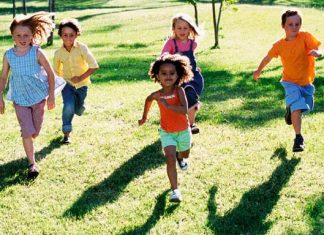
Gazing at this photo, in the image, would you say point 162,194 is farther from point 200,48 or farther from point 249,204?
point 200,48

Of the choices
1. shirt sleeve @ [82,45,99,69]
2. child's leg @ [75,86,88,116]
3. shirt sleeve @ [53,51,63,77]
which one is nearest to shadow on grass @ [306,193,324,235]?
shirt sleeve @ [82,45,99,69]

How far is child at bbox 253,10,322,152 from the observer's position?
7027mm

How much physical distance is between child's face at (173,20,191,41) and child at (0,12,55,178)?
71.3 inches

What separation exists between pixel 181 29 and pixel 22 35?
7.44ft

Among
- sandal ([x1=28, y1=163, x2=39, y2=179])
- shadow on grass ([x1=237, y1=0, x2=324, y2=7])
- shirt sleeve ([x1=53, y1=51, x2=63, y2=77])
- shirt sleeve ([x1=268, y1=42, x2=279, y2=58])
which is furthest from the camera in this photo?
shadow on grass ([x1=237, y1=0, x2=324, y2=7])

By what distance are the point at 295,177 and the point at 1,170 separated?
3.83 meters

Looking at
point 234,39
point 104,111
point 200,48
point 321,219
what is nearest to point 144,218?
point 321,219

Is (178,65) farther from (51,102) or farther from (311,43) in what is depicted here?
(311,43)

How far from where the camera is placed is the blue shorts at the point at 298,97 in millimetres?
7070

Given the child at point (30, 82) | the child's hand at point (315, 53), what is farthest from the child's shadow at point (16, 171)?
the child's hand at point (315, 53)

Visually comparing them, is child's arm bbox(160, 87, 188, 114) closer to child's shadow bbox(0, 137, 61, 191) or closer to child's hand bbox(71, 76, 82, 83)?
child's shadow bbox(0, 137, 61, 191)

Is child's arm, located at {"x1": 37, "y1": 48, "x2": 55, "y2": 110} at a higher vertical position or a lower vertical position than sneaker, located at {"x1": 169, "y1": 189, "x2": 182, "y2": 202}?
higher

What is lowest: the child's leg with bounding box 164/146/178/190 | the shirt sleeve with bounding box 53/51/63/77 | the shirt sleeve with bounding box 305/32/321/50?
the child's leg with bounding box 164/146/178/190

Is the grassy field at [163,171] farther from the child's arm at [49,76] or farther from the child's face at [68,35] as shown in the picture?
the child's face at [68,35]
